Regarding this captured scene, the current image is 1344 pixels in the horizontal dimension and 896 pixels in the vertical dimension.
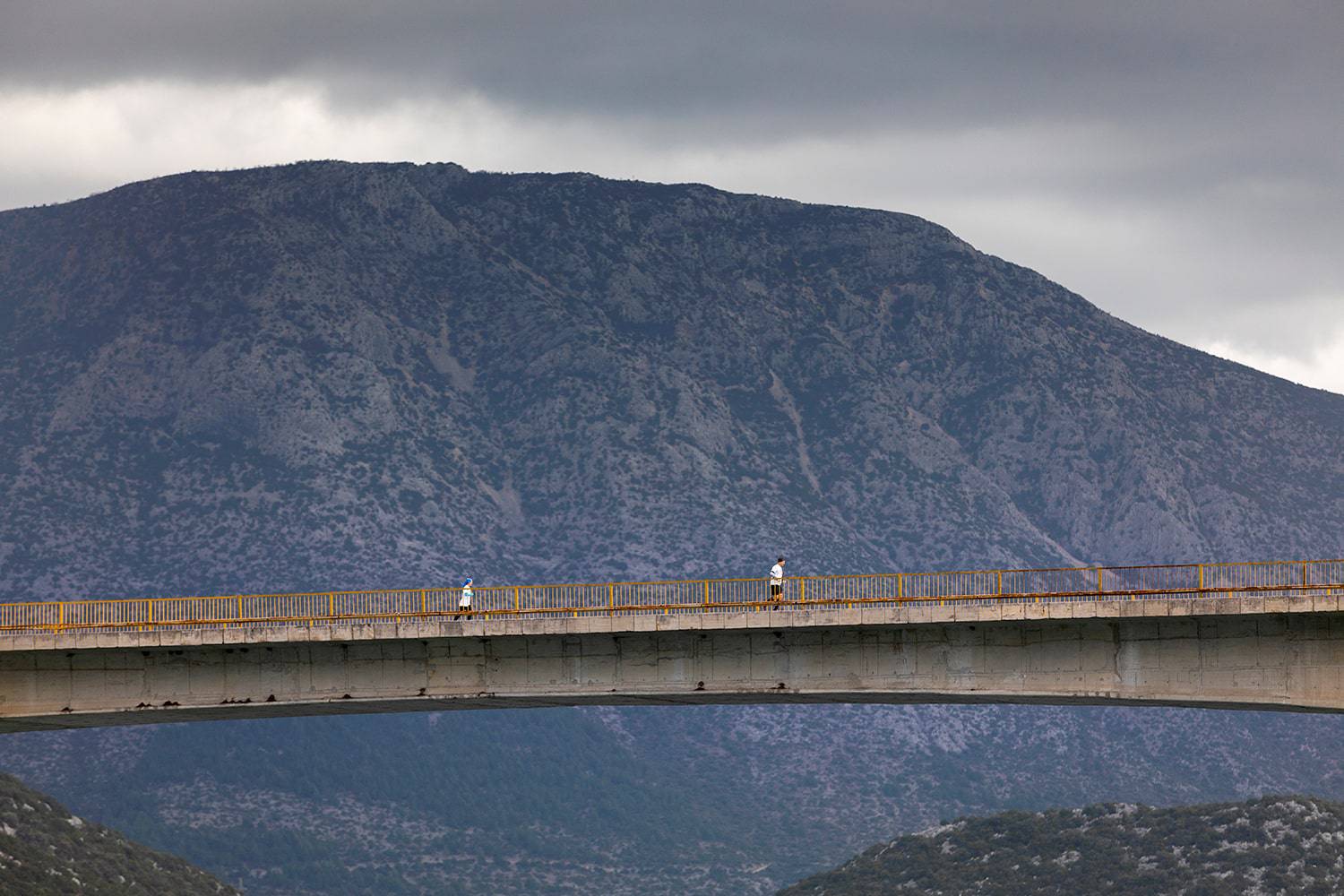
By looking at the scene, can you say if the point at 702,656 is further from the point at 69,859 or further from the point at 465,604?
the point at 69,859

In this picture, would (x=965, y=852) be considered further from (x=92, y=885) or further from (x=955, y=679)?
(x=955, y=679)

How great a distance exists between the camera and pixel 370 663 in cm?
6134

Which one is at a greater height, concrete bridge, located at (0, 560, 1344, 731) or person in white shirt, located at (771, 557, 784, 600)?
person in white shirt, located at (771, 557, 784, 600)

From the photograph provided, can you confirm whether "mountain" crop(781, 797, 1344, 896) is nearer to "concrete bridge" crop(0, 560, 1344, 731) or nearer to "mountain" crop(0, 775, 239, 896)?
"mountain" crop(0, 775, 239, 896)

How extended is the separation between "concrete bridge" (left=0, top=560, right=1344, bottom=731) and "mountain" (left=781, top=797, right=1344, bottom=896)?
171 feet

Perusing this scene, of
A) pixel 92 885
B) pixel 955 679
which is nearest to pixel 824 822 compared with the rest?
pixel 92 885

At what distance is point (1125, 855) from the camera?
396 feet

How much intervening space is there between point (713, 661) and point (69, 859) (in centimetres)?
6070

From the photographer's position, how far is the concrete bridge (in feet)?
195

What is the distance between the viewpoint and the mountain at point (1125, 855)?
11300cm

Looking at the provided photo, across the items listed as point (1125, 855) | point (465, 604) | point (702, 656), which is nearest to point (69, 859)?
point (1125, 855)

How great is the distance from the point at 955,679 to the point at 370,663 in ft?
52.1

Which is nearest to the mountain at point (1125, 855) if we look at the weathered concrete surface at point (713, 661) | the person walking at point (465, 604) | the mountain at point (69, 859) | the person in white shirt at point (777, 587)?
the mountain at point (69, 859)

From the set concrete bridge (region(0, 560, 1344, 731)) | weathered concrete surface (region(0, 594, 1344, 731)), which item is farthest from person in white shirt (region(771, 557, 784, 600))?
weathered concrete surface (region(0, 594, 1344, 731))
